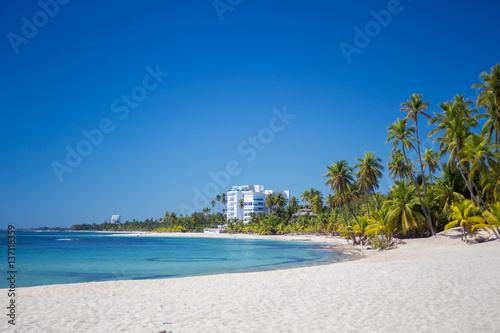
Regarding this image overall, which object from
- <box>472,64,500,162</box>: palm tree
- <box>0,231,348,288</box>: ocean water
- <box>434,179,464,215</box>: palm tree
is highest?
<box>472,64,500,162</box>: palm tree

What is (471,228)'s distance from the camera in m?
24.7

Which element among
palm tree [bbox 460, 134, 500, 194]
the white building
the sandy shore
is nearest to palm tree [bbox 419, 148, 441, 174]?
palm tree [bbox 460, 134, 500, 194]

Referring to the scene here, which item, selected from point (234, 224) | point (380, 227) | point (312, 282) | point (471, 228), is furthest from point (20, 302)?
point (234, 224)

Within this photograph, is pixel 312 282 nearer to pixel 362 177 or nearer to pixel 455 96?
pixel 455 96

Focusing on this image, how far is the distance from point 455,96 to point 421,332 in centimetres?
3180

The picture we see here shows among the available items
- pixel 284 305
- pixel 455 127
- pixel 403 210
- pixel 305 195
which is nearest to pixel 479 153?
pixel 455 127

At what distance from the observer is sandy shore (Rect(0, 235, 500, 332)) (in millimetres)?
6535

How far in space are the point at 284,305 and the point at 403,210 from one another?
1159 inches

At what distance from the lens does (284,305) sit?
8336 millimetres

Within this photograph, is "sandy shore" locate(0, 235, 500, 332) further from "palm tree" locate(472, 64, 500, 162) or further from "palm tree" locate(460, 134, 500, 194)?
"palm tree" locate(472, 64, 500, 162)

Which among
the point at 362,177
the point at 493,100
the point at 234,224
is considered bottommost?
the point at 234,224

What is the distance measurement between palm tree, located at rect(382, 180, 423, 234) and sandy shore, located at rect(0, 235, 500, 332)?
2138cm

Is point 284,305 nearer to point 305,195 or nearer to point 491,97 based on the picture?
point 491,97

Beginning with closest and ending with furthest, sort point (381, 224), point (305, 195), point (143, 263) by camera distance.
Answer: point (143, 263), point (381, 224), point (305, 195)
